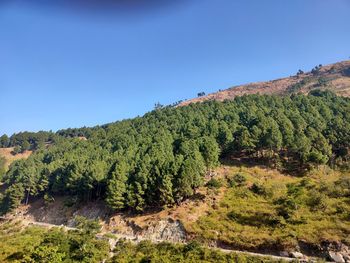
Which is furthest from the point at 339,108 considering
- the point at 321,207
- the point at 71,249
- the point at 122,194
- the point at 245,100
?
the point at 71,249

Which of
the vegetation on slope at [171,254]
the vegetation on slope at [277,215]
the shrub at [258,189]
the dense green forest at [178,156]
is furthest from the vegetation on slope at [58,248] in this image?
the shrub at [258,189]

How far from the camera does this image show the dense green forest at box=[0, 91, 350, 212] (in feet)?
182

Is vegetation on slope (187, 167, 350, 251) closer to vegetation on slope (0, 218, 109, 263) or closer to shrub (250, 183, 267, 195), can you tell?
shrub (250, 183, 267, 195)

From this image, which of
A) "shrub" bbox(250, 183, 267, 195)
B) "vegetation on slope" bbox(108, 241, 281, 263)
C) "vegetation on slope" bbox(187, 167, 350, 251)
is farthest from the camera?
"shrub" bbox(250, 183, 267, 195)

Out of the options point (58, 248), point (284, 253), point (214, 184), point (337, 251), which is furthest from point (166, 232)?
point (337, 251)

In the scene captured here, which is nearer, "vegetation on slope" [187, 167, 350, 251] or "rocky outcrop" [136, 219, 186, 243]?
"vegetation on slope" [187, 167, 350, 251]

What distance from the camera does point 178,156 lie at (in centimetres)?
6200

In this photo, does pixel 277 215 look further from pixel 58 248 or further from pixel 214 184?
pixel 58 248

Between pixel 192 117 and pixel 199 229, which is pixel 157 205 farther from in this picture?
pixel 192 117

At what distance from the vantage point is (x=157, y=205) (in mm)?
55125

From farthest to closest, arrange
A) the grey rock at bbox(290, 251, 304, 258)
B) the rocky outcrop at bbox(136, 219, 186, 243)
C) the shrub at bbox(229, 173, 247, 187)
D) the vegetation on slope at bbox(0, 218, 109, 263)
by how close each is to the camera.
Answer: the shrub at bbox(229, 173, 247, 187), the rocky outcrop at bbox(136, 219, 186, 243), the grey rock at bbox(290, 251, 304, 258), the vegetation on slope at bbox(0, 218, 109, 263)

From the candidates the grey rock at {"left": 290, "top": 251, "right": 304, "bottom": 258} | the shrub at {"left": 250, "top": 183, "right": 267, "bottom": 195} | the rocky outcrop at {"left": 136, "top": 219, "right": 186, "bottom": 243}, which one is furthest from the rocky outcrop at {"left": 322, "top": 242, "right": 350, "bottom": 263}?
the rocky outcrop at {"left": 136, "top": 219, "right": 186, "bottom": 243}

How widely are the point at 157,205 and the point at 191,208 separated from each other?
767 centimetres

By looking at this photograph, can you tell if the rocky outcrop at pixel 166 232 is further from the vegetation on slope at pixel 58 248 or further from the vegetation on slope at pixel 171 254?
the vegetation on slope at pixel 58 248
